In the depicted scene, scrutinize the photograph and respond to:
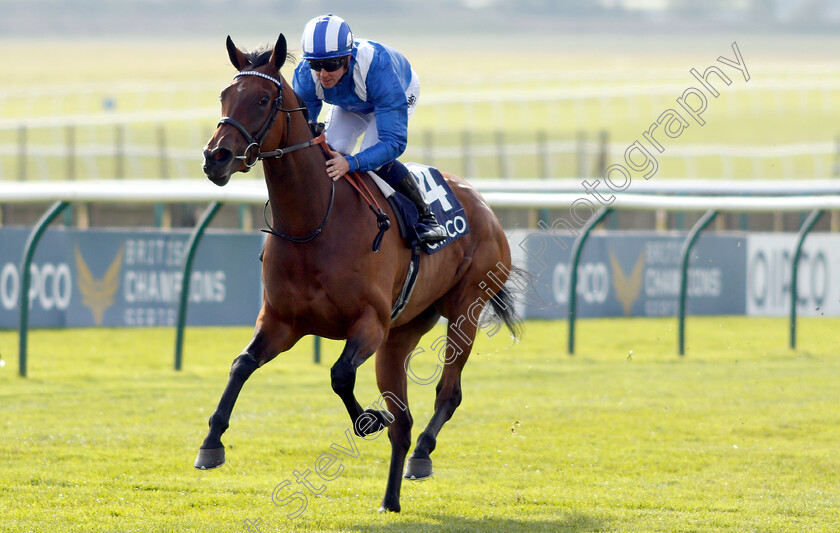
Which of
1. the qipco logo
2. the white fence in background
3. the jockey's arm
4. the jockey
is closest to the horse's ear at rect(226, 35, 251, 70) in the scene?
the jockey

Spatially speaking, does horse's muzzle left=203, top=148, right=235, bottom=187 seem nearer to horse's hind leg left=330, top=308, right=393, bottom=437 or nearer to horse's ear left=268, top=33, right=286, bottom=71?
horse's ear left=268, top=33, right=286, bottom=71

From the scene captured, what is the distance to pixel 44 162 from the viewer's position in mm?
19641

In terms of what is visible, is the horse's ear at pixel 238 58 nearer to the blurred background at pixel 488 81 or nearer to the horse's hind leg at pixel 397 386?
the horse's hind leg at pixel 397 386

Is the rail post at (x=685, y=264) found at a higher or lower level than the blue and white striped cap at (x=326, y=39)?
lower

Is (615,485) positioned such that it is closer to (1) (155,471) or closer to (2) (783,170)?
(1) (155,471)

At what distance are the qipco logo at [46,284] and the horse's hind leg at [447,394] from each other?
523 centimetres

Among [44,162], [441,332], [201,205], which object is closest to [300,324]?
[441,332]

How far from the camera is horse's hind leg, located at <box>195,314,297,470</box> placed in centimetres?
422

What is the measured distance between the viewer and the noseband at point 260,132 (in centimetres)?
415

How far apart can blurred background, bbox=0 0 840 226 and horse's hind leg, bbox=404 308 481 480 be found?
8583 millimetres

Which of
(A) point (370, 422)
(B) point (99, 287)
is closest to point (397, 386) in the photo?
(A) point (370, 422)

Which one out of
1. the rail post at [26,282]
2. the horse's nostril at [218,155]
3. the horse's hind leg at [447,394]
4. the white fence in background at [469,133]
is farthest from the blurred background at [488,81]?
the horse's nostril at [218,155]

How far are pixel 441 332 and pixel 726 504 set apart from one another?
264 inches

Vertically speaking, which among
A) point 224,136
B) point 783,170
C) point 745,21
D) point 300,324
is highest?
point 745,21
